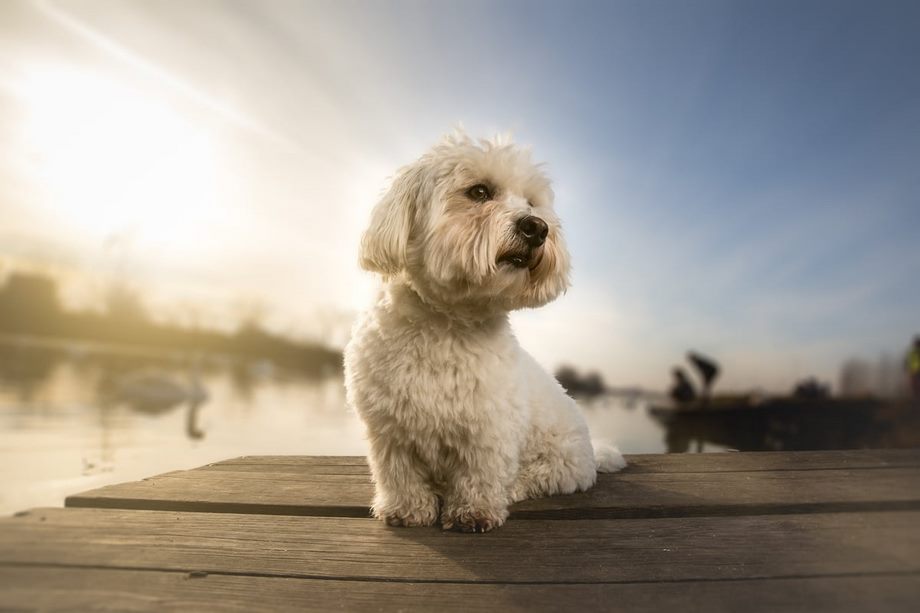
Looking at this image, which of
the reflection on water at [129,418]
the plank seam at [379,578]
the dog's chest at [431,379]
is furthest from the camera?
the reflection on water at [129,418]

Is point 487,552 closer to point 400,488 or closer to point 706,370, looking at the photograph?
point 400,488

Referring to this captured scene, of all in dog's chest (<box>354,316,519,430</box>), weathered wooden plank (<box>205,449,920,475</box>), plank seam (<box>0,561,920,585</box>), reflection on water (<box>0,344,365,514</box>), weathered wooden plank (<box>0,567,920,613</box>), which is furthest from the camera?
weathered wooden plank (<box>205,449,920,475</box>)

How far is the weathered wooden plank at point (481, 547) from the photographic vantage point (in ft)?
5.83

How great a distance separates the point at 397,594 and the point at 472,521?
69 centimetres

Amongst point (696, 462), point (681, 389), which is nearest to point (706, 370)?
point (681, 389)

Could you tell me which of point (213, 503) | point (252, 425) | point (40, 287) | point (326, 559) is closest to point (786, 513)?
point (326, 559)

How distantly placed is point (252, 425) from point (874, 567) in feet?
63.8

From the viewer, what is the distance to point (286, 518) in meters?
2.40

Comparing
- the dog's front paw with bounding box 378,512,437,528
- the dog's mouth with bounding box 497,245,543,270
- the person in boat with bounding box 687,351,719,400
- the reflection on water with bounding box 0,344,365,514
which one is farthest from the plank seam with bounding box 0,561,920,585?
the person in boat with bounding box 687,351,719,400

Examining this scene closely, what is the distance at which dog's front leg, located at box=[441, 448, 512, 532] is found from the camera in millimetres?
2391

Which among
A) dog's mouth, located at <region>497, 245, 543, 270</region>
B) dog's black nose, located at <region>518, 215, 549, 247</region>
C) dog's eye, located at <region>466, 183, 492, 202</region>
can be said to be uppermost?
dog's eye, located at <region>466, 183, 492, 202</region>

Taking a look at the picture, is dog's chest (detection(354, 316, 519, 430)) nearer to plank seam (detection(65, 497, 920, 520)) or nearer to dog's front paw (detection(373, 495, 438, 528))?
dog's front paw (detection(373, 495, 438, 528))

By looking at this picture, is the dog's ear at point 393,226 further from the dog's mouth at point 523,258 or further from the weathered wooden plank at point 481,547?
the weathered wooden plank at point 481,547

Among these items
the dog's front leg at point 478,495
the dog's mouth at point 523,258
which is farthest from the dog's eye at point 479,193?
the dog's front leg at point 478,495
